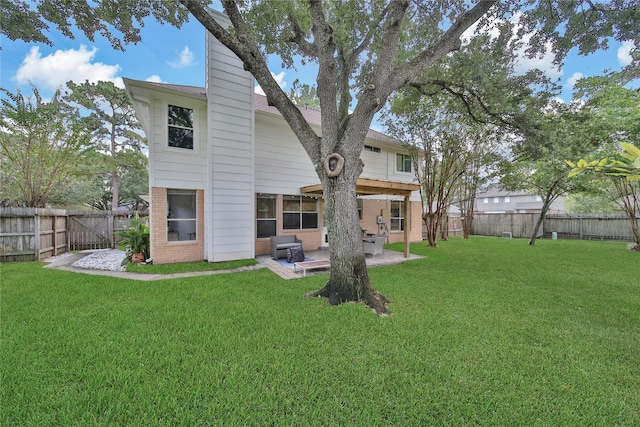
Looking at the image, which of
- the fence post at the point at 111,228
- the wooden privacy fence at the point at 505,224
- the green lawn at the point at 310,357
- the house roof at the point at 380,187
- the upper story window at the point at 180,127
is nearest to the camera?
the green lawn at the point at 310,357

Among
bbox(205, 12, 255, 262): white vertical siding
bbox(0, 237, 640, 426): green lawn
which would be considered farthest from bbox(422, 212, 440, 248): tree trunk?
bbox(205, 12, 255, 262): white vertical siding

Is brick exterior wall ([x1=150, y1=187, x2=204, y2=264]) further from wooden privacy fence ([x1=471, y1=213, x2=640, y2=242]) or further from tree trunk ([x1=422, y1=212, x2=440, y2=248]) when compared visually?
wooden privacy fence ([x1=471, y1=213, x2=640, y2=242])

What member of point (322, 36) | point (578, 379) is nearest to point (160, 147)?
point (322, 36)

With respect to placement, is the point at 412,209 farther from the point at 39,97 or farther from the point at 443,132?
the point at 39,97

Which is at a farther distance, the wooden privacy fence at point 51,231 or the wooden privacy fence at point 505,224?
the wooden privacy fence at point 505,224

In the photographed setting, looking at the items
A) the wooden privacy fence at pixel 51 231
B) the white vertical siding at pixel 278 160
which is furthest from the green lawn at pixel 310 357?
the white vertical siding at pixel 278 160

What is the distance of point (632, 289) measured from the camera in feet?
18.0

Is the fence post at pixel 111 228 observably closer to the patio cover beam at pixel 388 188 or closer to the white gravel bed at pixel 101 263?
the white gravel bed at pixel 101 263

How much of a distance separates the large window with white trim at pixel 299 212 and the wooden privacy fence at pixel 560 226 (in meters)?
15.0

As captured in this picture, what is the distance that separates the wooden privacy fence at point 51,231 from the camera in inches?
303

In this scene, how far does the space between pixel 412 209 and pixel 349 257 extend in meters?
10.6

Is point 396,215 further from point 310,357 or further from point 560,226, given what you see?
point 560,226

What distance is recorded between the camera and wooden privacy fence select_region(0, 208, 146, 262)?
25.3ft

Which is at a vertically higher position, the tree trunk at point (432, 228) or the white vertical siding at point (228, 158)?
the white vertical siding at point (228, 158)
